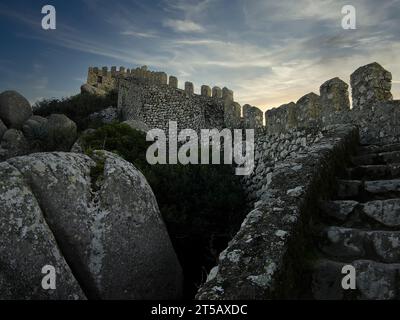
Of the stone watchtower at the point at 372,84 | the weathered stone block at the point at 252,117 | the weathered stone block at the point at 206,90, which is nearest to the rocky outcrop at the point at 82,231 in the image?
the stone watchtower at the point at 372,84

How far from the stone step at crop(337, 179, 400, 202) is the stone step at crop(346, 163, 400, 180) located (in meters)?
0.38

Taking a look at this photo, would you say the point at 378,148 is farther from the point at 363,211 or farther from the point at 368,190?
the point at 363,211

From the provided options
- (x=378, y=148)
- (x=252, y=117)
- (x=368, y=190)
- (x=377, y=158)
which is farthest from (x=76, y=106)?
(x=368, y=190)

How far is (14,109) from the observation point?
16.7m

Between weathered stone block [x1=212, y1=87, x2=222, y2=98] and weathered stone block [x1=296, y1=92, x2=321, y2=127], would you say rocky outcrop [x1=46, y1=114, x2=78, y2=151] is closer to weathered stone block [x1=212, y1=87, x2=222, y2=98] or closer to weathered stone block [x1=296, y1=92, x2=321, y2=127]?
weathered stone block [x1=212, y1=87, x2=222, y2=98]

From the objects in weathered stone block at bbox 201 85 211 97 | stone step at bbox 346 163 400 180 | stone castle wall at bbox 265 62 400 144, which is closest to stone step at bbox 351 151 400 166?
stone step at bbox 346 163 400 180

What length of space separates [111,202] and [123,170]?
583mm

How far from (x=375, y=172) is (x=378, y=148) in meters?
0.96

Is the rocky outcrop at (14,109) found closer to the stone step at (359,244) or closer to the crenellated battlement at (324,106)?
the crenellated battlement at (324,106)

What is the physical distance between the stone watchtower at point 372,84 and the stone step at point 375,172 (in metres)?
1.62

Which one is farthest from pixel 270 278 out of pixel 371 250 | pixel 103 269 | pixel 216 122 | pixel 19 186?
pixel 216 122

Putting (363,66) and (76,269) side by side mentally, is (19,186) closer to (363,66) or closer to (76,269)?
(76,269)

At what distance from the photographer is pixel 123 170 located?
192 inches

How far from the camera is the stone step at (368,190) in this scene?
379cm
